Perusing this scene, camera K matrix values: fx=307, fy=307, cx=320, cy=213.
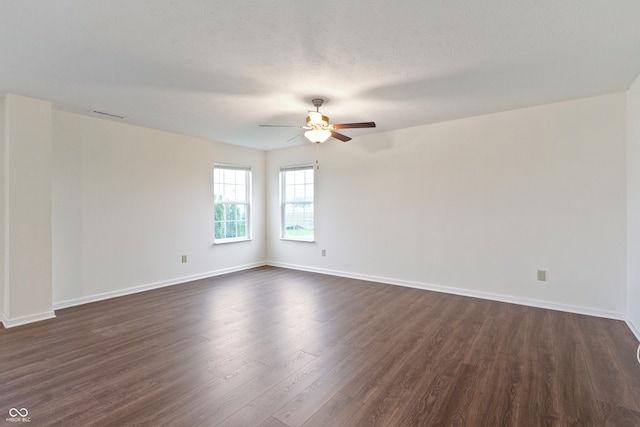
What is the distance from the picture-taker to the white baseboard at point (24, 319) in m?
3.24

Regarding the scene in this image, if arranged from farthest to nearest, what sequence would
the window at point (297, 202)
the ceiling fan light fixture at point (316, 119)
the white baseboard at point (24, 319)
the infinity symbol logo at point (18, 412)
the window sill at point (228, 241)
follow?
the window at point (297, 202)
the window sill at point (228, 241)
the ceiling fan light fixture at point (316, 119)
the white baseboard at point (24, 319)
the infinity symbol logo at point (18, 412)

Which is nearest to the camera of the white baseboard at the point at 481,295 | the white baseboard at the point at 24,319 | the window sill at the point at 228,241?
the white baseboard at the point at 24,319

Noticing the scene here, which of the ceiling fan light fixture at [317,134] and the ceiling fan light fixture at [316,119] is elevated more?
the ceiling fan light fixture at [316,119]

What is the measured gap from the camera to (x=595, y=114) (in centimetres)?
347

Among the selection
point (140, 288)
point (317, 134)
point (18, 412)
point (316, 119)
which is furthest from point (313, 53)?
point (140, 288)

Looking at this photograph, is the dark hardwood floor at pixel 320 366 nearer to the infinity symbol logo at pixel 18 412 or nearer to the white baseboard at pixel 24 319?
the infinity symbol logo at pixel 18 412

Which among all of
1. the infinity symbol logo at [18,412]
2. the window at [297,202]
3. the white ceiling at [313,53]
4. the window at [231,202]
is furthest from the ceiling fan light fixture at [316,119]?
the infinity symbol logo at [18,412]

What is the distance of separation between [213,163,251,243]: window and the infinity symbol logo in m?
3.82

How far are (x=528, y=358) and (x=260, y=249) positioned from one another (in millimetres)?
4964

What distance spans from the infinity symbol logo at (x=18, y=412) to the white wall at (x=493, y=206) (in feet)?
14.0

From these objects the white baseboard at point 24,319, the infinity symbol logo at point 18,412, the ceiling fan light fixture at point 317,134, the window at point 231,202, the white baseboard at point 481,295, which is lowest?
the infinity symbol logo at point 18,412

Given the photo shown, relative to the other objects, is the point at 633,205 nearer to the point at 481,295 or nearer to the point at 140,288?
the point at 481,295

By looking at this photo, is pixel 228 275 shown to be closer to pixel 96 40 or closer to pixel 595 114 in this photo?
pixel 96 40

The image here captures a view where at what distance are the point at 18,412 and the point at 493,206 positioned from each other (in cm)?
491
